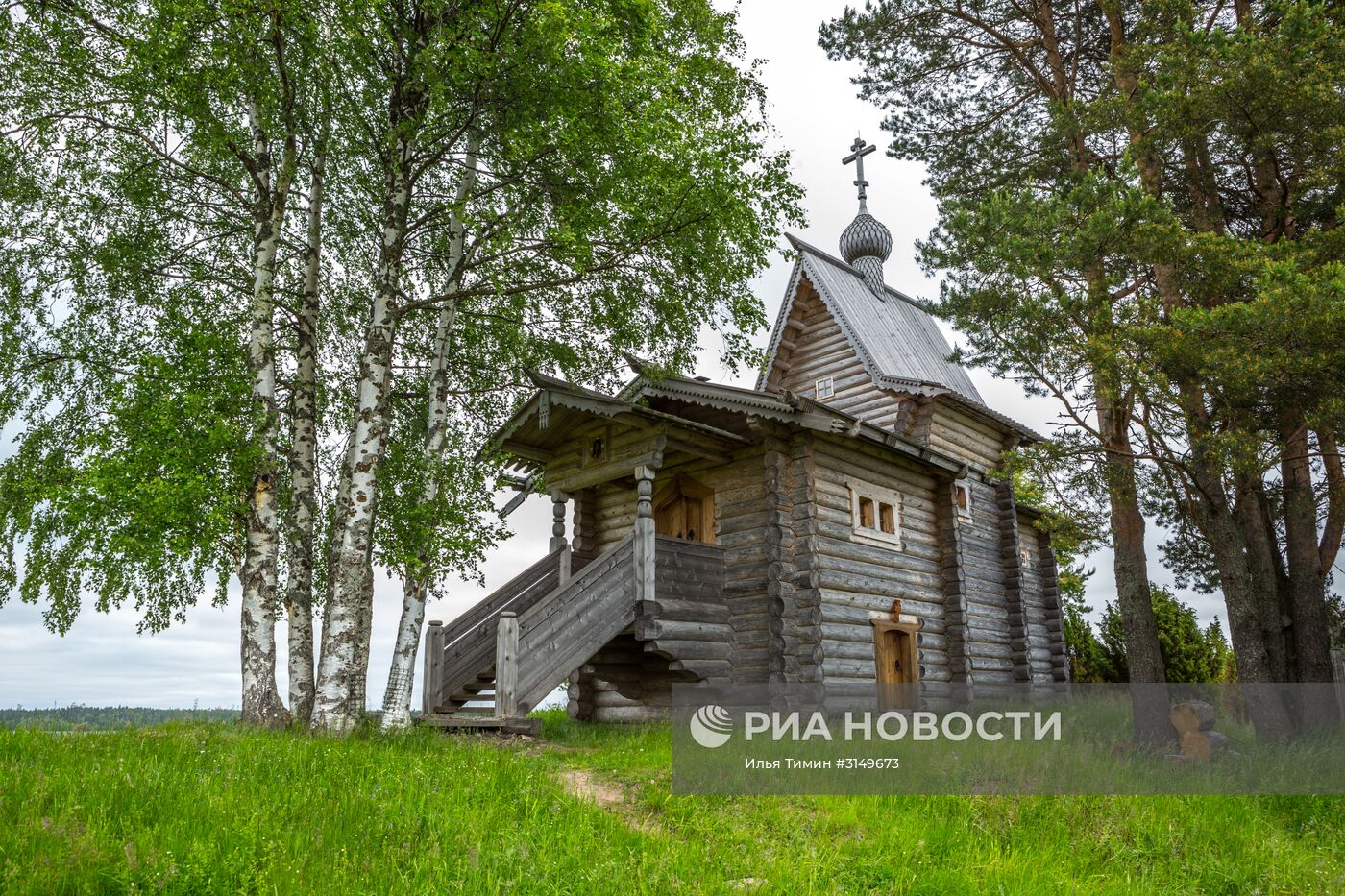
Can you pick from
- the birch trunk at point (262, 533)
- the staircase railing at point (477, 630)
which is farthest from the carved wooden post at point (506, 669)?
the birch trunk at point (262, 533)

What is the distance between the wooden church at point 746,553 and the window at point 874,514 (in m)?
0.04

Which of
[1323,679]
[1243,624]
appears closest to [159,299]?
[1243,624]

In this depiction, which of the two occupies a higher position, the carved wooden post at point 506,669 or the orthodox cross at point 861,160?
the orthodox cross at point 861,160

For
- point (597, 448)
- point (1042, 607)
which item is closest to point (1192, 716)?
point (597, 448)

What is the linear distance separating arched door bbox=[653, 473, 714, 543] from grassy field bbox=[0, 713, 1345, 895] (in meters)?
6.34

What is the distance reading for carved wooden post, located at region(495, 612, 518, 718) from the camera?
36.0ft

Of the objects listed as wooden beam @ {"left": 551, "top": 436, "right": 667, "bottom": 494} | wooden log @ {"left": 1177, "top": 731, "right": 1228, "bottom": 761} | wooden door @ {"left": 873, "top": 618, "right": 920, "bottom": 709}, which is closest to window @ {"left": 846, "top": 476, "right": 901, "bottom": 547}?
wooden door @ {"left": 873, "top": 618, "right": 920, "bottom": 709}

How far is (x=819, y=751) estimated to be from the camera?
10.2 m

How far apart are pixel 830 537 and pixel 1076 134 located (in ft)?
25.2

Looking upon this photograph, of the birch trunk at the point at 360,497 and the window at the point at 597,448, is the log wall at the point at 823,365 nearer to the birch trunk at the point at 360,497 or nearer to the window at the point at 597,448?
the window at the point at 597,448

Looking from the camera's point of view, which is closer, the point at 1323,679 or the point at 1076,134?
the point at 1323,679

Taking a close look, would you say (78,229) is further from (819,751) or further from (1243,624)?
(1243,624)

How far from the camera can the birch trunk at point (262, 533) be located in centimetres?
1072

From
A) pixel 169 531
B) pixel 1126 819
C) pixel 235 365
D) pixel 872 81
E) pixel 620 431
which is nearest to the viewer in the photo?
pixel 1126 819
